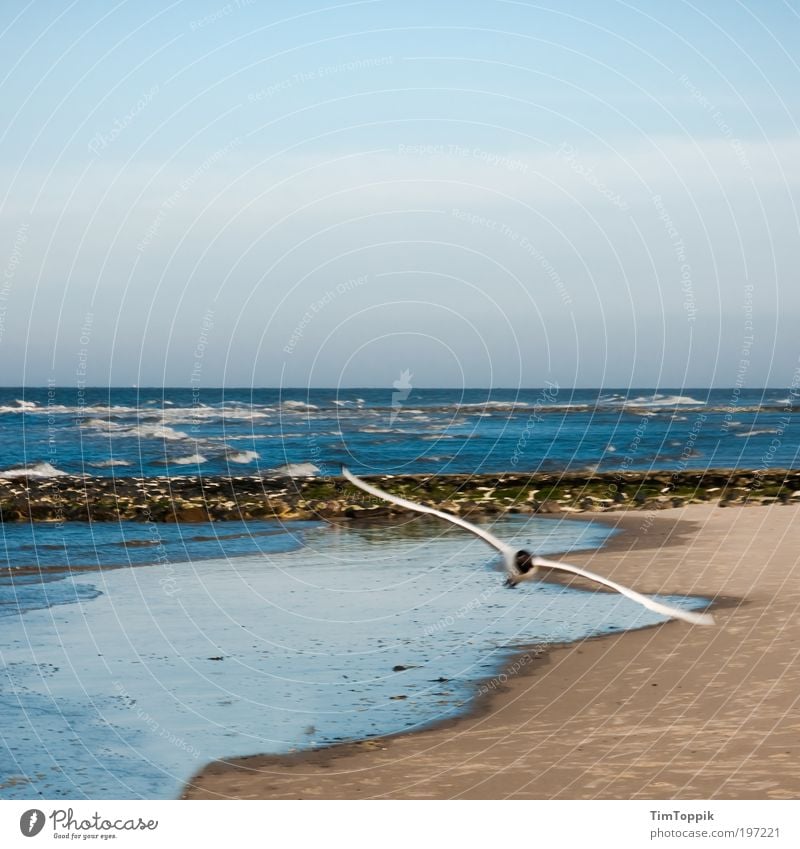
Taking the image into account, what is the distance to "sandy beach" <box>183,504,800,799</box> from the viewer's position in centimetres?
983

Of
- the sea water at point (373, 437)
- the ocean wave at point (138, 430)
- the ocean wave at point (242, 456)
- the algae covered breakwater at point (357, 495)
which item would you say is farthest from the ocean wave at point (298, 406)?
the algae covered breakwater at point (357, 495)

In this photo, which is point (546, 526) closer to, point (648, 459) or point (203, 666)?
point (203, 666)

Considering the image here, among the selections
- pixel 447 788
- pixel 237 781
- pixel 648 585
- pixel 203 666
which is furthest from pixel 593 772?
pixel 648 585

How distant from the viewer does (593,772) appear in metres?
10.1

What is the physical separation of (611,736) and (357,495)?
24500 mm

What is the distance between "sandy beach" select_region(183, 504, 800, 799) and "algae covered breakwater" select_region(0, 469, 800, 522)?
1698 centimetres

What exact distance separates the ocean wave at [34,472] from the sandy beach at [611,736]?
114ft

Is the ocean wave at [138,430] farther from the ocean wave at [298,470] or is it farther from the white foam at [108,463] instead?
the ocean wave at [298,470]

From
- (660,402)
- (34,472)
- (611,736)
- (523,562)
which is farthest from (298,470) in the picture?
(660,402)

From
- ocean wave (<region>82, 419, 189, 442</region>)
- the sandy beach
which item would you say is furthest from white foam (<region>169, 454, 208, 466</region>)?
the sandy beach

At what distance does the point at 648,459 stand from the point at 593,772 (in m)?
47.0

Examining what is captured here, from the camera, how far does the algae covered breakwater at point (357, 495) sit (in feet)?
106

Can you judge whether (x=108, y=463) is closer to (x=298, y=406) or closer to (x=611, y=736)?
(x=611, y=736)

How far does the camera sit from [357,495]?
35.5 metres
